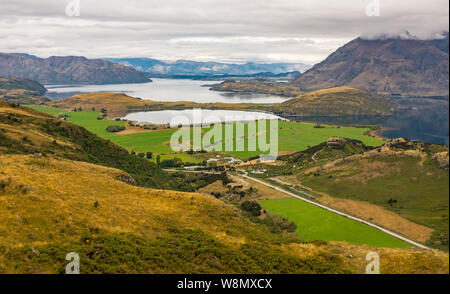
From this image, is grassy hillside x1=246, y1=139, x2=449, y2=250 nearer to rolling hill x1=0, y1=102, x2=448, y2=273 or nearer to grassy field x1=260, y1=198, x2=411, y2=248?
grassy field x1=260, y1=198, x2=411, y2=248

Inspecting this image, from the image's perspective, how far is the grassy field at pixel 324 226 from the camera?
69.3 m

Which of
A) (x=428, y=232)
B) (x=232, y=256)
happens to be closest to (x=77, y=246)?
(x=232, y=256)

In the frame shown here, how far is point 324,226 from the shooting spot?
267 ft

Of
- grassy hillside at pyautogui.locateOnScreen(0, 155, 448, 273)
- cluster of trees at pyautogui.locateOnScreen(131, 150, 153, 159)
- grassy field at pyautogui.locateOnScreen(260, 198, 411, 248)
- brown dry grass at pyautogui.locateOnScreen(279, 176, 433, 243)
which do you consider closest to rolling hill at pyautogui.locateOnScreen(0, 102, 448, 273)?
grassy hillside at pyautogui.locateOnScreen(0, 155, 448, 273)

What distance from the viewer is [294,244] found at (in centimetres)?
5300

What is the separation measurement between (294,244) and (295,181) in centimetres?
7170

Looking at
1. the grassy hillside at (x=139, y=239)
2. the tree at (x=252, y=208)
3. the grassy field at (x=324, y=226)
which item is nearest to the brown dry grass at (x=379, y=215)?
the grassy field at (x=324, y=226)

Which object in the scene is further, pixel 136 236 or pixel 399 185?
pixel 399 185

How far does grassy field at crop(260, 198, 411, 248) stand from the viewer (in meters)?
69.3
